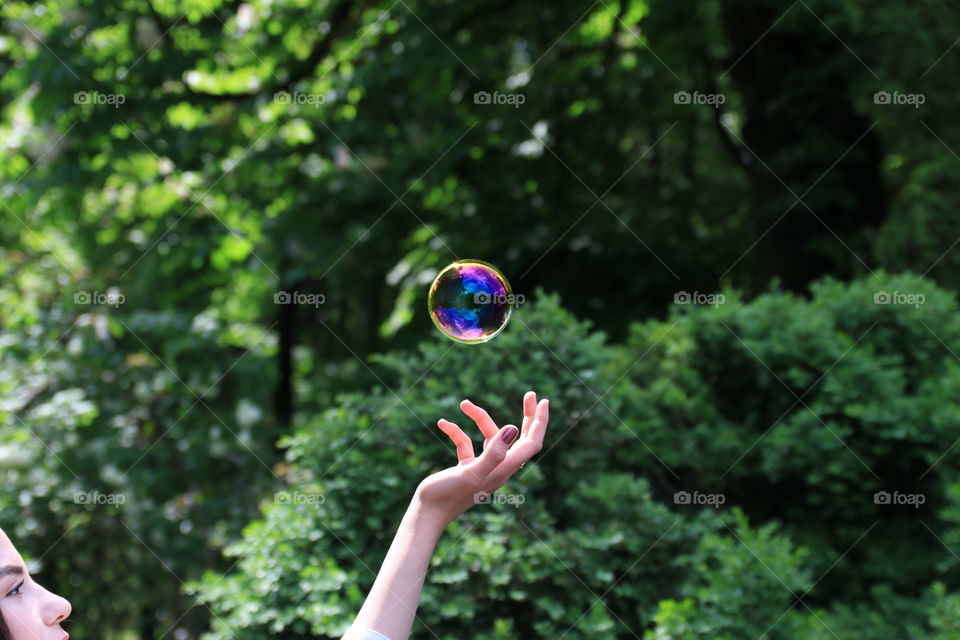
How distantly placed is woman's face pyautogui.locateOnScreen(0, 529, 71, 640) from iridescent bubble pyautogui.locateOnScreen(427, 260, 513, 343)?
1864mm

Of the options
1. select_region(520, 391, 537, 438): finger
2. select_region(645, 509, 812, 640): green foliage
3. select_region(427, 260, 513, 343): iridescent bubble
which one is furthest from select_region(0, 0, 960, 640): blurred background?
select_region(520, 391, 537, 438): finger

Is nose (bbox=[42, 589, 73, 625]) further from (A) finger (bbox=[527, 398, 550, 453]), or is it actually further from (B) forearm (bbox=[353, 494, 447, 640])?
(A) finger (bbox=[527, 398, 550, 453])

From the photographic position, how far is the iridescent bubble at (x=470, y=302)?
3.55 m

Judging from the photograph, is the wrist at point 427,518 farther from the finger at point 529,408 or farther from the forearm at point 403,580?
the finger at point 529,408

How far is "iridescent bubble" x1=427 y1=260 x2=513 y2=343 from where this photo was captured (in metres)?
3.55

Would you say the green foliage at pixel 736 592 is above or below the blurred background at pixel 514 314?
below

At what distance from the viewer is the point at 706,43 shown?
7371mm

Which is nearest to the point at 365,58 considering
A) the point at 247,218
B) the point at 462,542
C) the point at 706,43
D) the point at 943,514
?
the point at 247,218

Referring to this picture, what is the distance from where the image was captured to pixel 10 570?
6.35ft

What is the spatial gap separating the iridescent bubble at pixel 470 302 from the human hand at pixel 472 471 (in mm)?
1426

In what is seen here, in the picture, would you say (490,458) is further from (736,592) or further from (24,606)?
(736,592)

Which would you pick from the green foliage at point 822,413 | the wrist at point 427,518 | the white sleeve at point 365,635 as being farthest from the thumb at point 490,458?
the green foliage at point 822,413

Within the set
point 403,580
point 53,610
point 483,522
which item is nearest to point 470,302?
point 483,522

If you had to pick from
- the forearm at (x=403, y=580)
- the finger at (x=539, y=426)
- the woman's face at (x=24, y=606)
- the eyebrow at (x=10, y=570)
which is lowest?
the woman's face at (x=24, y=606)
